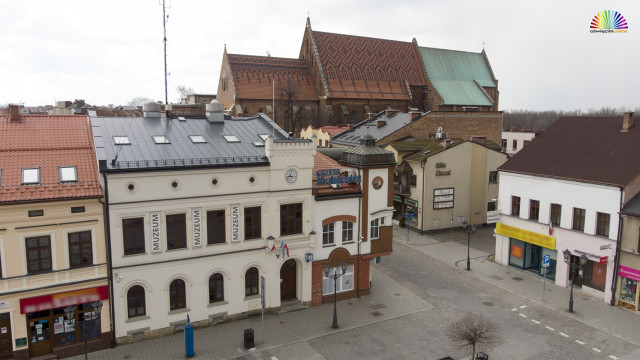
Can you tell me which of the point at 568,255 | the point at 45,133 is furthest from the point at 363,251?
the point at 45,133

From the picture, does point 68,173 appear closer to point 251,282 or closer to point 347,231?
point 251,282

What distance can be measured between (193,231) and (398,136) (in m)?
31.8

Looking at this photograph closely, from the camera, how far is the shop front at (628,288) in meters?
24.4

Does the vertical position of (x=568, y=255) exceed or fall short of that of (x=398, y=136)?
it falls short

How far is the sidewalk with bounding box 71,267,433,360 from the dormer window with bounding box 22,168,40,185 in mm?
7844

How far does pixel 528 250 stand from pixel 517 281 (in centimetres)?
292

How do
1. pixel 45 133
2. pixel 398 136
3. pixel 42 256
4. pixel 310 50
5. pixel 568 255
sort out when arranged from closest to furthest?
pixel 42 256
pixel 45 133
pixel 568 255
pixel 398 136
pixel 310 50

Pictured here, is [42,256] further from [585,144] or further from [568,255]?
[585,144]

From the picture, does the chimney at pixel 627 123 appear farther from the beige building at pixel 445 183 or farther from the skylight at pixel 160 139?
the skylight at pixel 160 139

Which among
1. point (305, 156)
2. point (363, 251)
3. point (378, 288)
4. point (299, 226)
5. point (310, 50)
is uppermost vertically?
point (310, 50)

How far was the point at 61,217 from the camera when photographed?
738 inches

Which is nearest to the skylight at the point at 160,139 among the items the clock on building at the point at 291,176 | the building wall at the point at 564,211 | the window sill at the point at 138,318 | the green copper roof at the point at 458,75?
the clock on building at the point at 291,176

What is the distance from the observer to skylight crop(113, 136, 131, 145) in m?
21.9

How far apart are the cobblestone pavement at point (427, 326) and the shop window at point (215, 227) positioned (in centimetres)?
440
